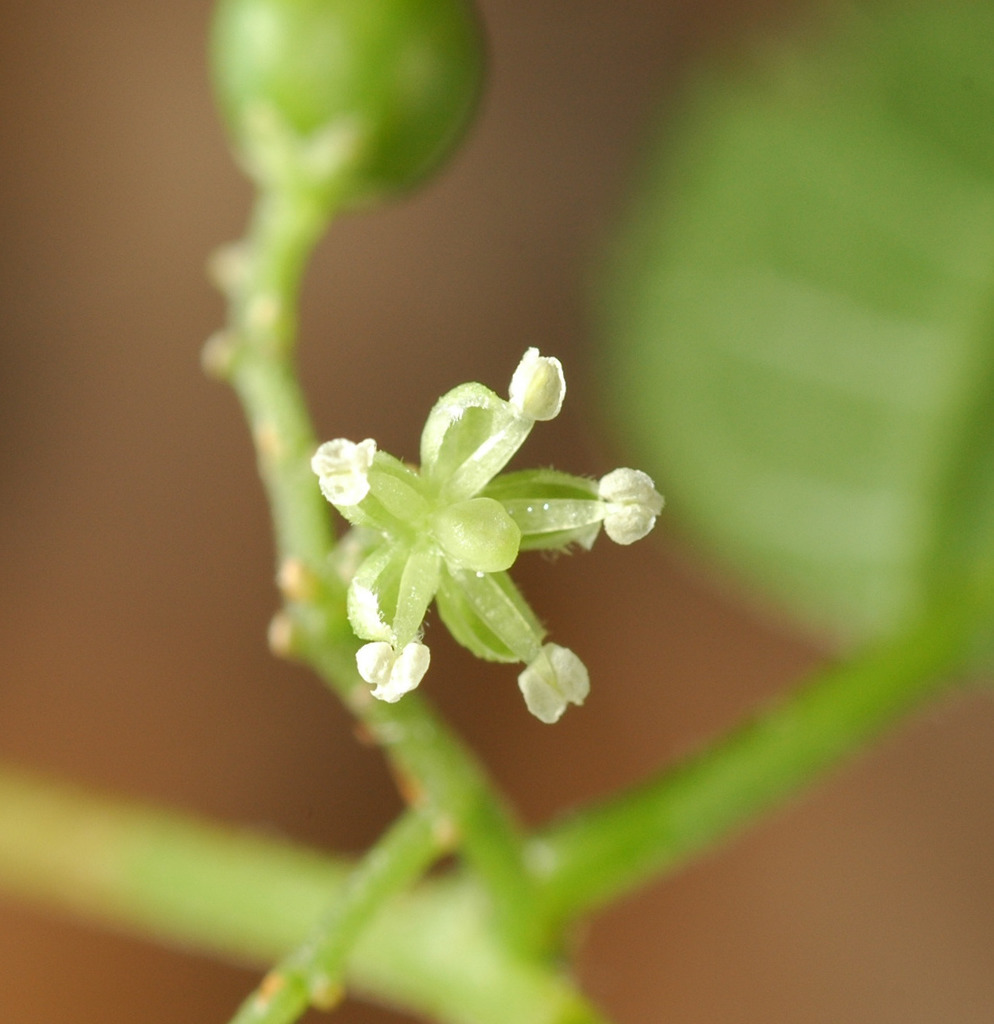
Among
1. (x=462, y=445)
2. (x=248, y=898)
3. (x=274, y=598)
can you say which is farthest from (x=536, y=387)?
(x=274, y=598)

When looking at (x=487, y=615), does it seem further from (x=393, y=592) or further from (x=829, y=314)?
(x=829, y=314)

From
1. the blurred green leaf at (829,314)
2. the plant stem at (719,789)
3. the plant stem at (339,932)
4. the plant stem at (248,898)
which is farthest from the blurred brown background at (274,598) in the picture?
the plant stem at (339,932)

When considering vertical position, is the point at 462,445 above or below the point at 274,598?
below

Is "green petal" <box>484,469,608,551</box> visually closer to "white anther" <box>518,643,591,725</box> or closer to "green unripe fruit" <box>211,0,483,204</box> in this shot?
"white anther" <box>518,643,591,725</box>

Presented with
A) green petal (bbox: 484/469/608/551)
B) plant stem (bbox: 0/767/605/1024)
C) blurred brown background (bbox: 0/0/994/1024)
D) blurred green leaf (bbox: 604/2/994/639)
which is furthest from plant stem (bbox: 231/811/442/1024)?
blurred brown background (bbox: 0/0/994/1024)

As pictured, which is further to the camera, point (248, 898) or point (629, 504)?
point (248, 898)

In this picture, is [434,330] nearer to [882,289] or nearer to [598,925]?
[882,289]
